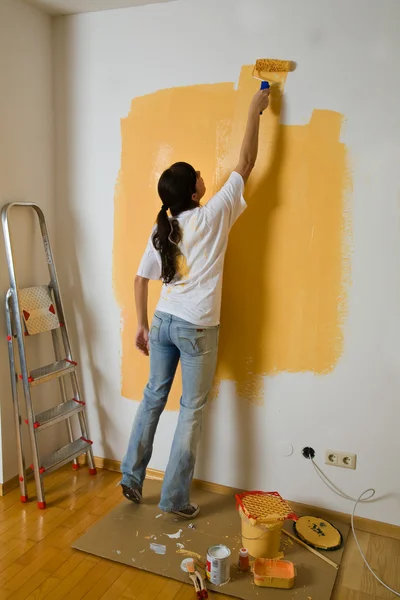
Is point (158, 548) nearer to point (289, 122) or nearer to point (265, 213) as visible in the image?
point (265, 213)

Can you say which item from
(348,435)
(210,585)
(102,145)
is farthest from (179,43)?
(210,585)

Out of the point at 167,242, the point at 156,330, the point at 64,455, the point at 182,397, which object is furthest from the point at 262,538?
the point at 167,242

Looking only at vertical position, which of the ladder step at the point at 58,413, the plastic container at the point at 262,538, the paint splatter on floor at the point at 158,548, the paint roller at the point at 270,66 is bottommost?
the paint splatter on floor at the point at 158,548

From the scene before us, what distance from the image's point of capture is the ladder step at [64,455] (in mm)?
2562

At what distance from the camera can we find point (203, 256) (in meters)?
2.21

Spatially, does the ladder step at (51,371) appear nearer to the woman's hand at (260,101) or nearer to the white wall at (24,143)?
the white wall at (24,143)

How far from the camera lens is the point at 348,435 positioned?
7.55 ft

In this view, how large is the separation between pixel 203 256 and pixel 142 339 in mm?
574

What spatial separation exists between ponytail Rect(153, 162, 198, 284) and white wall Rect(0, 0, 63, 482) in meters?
0.80

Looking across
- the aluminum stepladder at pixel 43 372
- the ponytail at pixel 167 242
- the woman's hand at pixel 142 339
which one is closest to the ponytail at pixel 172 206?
the ponytail at pixel 167 242

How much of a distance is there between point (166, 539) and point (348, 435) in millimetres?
899

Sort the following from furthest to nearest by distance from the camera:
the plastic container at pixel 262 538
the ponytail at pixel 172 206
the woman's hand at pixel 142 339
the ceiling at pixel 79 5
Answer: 1. the woman's hand at pixel 142 339
2. the ceiling at pixel 79 5
3. the ponytail at pixel 172 206
4. the plastic container at pixel 262 538

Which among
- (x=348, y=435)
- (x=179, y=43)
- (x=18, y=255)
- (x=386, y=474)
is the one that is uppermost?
(x=179, y=43)

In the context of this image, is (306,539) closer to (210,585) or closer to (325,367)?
(210,585)
